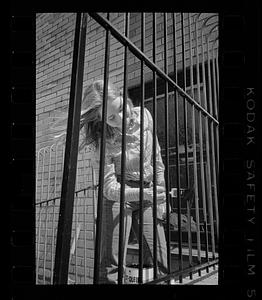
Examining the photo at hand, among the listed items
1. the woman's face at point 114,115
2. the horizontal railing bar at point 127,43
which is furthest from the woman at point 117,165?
the horizontal railing bar at point 127,43

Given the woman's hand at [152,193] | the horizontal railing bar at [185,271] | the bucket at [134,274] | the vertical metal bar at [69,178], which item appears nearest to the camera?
the vertical metal bar at [69,178]

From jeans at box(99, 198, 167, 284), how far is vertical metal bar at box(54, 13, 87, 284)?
1.16ft

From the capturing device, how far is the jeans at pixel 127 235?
3.35 feet

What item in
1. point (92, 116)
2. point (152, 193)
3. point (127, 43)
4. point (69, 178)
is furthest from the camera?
point (152, 193)

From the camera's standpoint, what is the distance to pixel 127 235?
3.68 ft

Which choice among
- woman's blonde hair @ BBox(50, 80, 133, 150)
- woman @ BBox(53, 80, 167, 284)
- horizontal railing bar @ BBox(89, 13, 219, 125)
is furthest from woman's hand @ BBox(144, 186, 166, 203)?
horizontal railing bar @ BBox(89, 13, 219, 125)

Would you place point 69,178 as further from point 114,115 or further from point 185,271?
point 185,271

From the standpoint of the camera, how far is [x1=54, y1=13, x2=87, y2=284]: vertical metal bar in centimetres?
66

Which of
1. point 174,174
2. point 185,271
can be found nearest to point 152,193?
point 174,174

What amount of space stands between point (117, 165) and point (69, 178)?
0.31 m

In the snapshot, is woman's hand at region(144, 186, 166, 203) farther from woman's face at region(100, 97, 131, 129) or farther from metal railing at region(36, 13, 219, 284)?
woman's face at region(100, 97, 131, 129)
